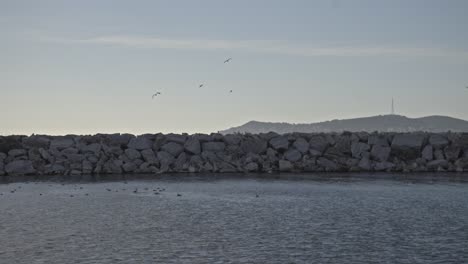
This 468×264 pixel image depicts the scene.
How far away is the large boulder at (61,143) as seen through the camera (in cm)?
6088

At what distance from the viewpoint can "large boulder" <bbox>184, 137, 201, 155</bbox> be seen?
60625 mm

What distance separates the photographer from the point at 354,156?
61281 millimetres

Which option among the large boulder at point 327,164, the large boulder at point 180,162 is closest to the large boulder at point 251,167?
the large boulder at point 180,162

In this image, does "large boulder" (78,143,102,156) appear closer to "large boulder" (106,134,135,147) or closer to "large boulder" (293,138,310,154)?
"large boulder" (106,134,135,147)

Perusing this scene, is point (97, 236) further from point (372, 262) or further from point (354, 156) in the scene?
point (354, 156)

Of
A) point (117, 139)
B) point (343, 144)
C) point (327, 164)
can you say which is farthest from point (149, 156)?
point (343, 144)

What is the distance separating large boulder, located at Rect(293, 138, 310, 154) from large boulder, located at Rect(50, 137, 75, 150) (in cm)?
2162

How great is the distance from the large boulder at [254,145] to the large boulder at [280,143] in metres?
0.76

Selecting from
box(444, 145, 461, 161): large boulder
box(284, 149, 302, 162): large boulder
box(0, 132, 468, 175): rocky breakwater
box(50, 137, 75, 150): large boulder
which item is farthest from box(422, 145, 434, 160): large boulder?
box(50, 137, 75, 150): large boulder

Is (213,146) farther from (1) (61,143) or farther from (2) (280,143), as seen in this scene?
(1) (61,143)

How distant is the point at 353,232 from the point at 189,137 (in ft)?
121

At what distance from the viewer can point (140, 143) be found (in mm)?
61031

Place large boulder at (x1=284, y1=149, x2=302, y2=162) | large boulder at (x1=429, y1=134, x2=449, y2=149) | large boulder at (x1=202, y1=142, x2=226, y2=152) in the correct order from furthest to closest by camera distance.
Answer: large boulder at (x1=202, y1=142, x2=226, y2=152), large boulder at (x1=429, y1=134, x2=449, y2=149), large boulder at (x1=284, y1=149, x2=302, y2=162)

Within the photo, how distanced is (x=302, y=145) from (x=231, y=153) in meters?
6.90
